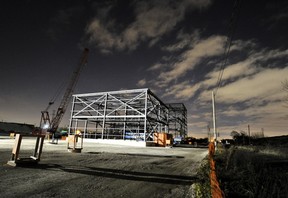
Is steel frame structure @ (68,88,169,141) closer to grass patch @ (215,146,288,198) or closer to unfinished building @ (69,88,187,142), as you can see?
unfinished building @ (69,88,187,142)

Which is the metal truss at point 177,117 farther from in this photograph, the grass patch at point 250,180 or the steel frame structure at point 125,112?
the grass patch at point 250,180

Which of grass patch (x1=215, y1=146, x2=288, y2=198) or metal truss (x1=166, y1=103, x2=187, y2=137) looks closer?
grass patch (x1=215, y1=146, x2=288, y2=198)

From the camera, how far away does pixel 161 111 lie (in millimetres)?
43969

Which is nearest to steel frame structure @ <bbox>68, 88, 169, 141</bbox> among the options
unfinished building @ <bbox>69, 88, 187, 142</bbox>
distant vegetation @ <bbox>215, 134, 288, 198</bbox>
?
unfinished building @ <bbox>69, 88, 187, 142</bbox>

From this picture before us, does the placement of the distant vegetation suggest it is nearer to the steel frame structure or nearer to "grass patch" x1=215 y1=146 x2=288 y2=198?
"grass patch" x1=215 y1=146 x2=288 y2=198

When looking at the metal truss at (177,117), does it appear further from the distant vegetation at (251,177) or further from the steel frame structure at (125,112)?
the distant vegetation at (251,177)

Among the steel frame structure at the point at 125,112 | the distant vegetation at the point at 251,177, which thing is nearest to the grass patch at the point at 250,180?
the distant vegetation at the point at 251,177

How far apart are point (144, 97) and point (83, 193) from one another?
32.4 metres

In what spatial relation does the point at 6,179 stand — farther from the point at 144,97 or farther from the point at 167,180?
the point at 144,97

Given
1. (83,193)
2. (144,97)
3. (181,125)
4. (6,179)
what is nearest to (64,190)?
(83,193)

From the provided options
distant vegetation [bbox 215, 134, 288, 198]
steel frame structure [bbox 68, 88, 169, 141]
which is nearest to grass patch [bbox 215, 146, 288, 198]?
distant vegetation [bbox 215, 134, 288, 198]

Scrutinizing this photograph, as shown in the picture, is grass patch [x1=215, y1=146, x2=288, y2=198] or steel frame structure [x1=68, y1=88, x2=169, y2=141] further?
steel frame structure [x1=68, y1=88, x2=169, y2=141]

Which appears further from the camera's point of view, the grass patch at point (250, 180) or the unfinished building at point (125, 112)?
the unfinished building at point (125, 112)

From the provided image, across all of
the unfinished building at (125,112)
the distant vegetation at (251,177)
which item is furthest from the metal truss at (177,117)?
the distant vegetation at (251,177)
